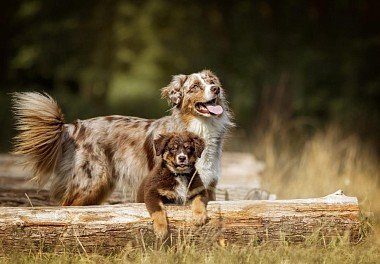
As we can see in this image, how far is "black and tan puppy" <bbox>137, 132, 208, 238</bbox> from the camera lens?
6.53 meters

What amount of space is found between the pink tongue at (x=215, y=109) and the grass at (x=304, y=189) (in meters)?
1.57

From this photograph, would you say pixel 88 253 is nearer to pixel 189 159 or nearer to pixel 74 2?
pixel 189 159

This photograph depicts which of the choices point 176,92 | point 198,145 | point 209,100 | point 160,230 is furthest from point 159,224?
point 176,92

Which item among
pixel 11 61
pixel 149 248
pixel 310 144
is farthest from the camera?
pixel 11 61

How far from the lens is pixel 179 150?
6.62 m

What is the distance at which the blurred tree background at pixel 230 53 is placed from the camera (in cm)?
1504

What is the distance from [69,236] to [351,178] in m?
5.54

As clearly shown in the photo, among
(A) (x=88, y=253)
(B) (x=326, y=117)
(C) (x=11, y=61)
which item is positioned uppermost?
(C) (x=11, y=61)

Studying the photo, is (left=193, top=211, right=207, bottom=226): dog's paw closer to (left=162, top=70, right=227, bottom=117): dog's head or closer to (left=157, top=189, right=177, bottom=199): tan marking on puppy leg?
(left=157, top=189, right=177, bottom=199): tan marking on puppy leg

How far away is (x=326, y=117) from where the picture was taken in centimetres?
1616

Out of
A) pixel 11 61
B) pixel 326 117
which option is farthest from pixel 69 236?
pixel 11 61

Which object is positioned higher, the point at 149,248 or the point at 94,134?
the point at 94,134

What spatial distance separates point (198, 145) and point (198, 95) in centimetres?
74

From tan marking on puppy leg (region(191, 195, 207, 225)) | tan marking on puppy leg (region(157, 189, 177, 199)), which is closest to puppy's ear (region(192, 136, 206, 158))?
tan marking on puppy leg (region(157, 189, 177, 199))
